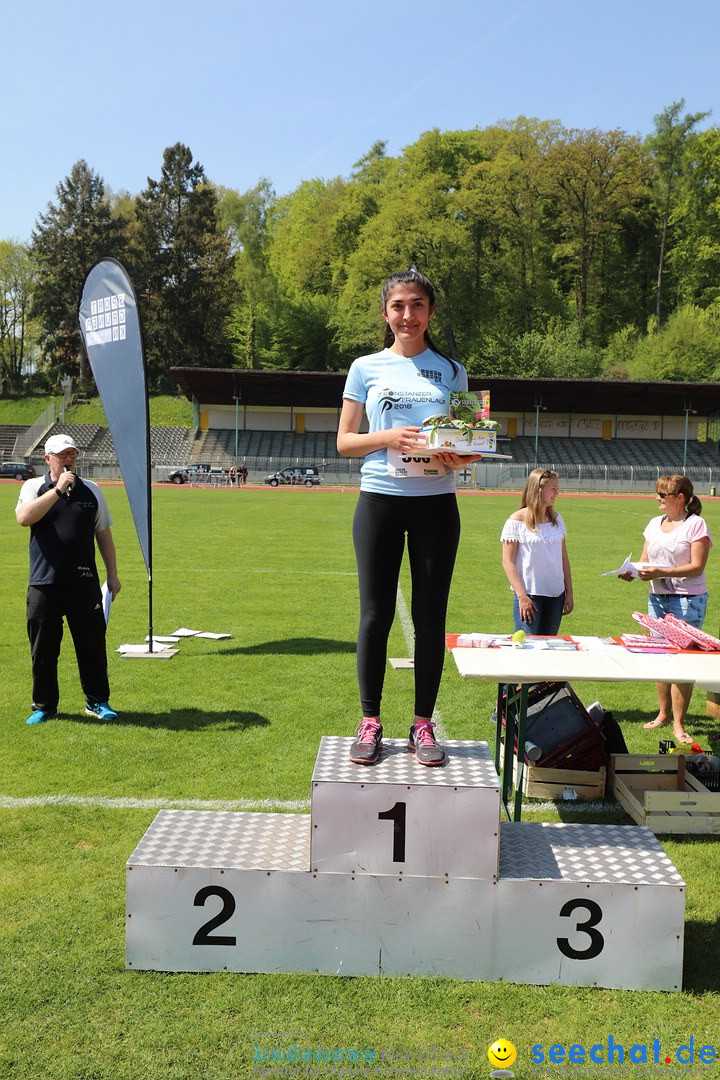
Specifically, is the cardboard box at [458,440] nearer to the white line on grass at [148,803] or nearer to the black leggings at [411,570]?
the black leggings at [411,570]

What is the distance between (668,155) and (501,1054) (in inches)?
3212

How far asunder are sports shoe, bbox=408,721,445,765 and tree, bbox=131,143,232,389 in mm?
75258

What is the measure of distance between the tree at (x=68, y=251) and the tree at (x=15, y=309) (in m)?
2.19

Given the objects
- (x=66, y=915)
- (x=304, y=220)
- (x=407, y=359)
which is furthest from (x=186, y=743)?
(x=304, y=220)

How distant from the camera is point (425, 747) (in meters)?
3.29

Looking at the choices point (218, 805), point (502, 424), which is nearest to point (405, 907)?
point (218, 805)

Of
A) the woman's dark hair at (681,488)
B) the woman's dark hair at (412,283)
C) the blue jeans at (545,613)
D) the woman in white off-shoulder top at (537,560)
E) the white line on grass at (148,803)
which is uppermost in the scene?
the woman's dark hair at (412,283)

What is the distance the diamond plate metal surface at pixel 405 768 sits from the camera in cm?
303

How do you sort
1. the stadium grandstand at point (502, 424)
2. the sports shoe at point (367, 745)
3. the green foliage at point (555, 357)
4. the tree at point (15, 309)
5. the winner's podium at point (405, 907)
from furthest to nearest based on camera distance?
1. the tree at point (15, 309)
2. the green foliage at point (555, 357)
3. the stadium grandstand at point (502, 424)
4. the sports shoe at point (367, 745)
5. the winner's podium at point (405, 907)

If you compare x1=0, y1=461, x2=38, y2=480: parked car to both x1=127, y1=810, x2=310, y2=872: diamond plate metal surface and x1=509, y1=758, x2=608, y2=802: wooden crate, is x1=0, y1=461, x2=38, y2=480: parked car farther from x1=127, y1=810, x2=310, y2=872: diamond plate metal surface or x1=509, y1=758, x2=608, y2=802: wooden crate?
x1=127, y1=810, x2=310, y2=872: diamond plate metal surface

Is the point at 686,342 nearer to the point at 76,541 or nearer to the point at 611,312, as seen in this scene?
the point at 611,312

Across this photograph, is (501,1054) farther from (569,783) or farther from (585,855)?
(569,783)

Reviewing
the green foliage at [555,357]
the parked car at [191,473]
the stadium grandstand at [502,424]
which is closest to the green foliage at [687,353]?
the green foliage at [555,357]

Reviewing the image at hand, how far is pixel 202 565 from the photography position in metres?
14.2
